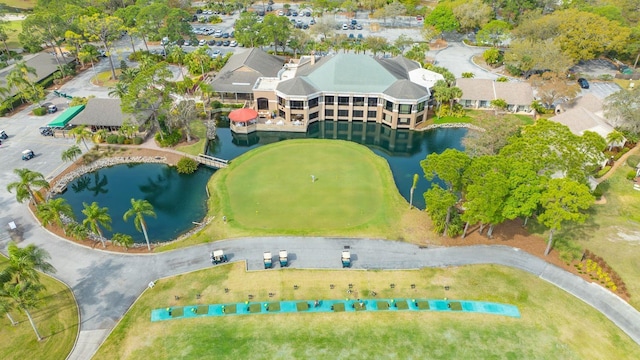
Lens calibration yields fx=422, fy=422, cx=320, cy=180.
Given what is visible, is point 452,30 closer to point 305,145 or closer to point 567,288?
point 305,145

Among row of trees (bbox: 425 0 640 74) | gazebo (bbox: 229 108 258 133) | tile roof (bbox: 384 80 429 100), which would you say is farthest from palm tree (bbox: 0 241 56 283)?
row of trees (bbox: 425 0 640 74)

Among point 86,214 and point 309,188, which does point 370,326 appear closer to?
point 309,188

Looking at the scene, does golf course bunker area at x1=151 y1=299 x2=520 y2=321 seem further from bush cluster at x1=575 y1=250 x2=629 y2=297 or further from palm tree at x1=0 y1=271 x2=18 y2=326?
palm tree at x1=0 y1=271 x2=18 y2=326

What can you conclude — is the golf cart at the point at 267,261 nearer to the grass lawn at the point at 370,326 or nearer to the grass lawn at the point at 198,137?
the grass lawn at the point at 370,326

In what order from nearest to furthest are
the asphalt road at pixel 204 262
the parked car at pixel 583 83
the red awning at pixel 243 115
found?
the asphalt road at pixel 204 262 → the red awning at pixel 243 115 → the parked car at pixel 583 83

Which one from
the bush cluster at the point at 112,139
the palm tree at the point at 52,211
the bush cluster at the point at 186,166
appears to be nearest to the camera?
the palm tree at the point at 52,211

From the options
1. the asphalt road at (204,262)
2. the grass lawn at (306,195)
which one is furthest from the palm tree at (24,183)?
the grass lawn at (306,195)

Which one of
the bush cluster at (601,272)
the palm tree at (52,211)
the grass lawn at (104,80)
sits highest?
the palm tree at (52,211)

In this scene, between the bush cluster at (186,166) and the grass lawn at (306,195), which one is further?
Result: the bush cluster at (186,166)
